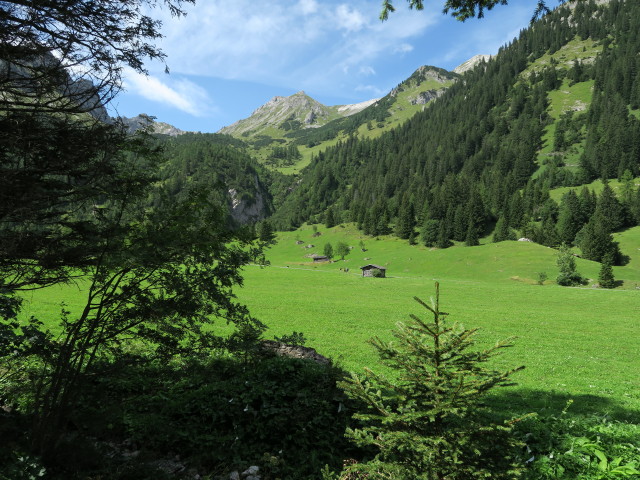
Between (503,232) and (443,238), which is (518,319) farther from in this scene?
(503,232)

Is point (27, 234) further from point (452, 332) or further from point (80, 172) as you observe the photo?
point (452, 332)

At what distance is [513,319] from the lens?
29.0 m

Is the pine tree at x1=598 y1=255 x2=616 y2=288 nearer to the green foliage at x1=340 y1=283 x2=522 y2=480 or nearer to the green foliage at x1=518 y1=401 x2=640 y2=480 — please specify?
the green foliage at x1=518 y1=401 x2=640 y2=480

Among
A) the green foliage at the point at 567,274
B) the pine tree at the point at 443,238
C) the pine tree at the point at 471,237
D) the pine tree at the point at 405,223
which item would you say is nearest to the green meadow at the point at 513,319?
the green foliage at the point at 567,274

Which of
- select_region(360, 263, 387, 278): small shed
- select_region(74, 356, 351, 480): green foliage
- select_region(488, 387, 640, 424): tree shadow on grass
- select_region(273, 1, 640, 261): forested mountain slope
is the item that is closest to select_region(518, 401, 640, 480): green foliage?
select_region(488, 387, 640, 424): tree shadow on grass

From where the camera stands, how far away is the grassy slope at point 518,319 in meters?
14.7

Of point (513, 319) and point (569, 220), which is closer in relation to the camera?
point (513, 319)

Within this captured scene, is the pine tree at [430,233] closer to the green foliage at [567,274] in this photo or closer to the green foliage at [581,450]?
the green foliage at [567,274]

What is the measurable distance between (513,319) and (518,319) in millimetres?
516

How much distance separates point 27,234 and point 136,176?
6.42 ft

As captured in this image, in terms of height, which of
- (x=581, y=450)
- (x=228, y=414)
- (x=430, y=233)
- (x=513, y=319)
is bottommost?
(x=513, y=319)

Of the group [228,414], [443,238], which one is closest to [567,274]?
[443,238]

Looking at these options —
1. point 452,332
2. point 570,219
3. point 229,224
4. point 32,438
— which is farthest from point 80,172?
point 570,219

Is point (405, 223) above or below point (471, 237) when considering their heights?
above
